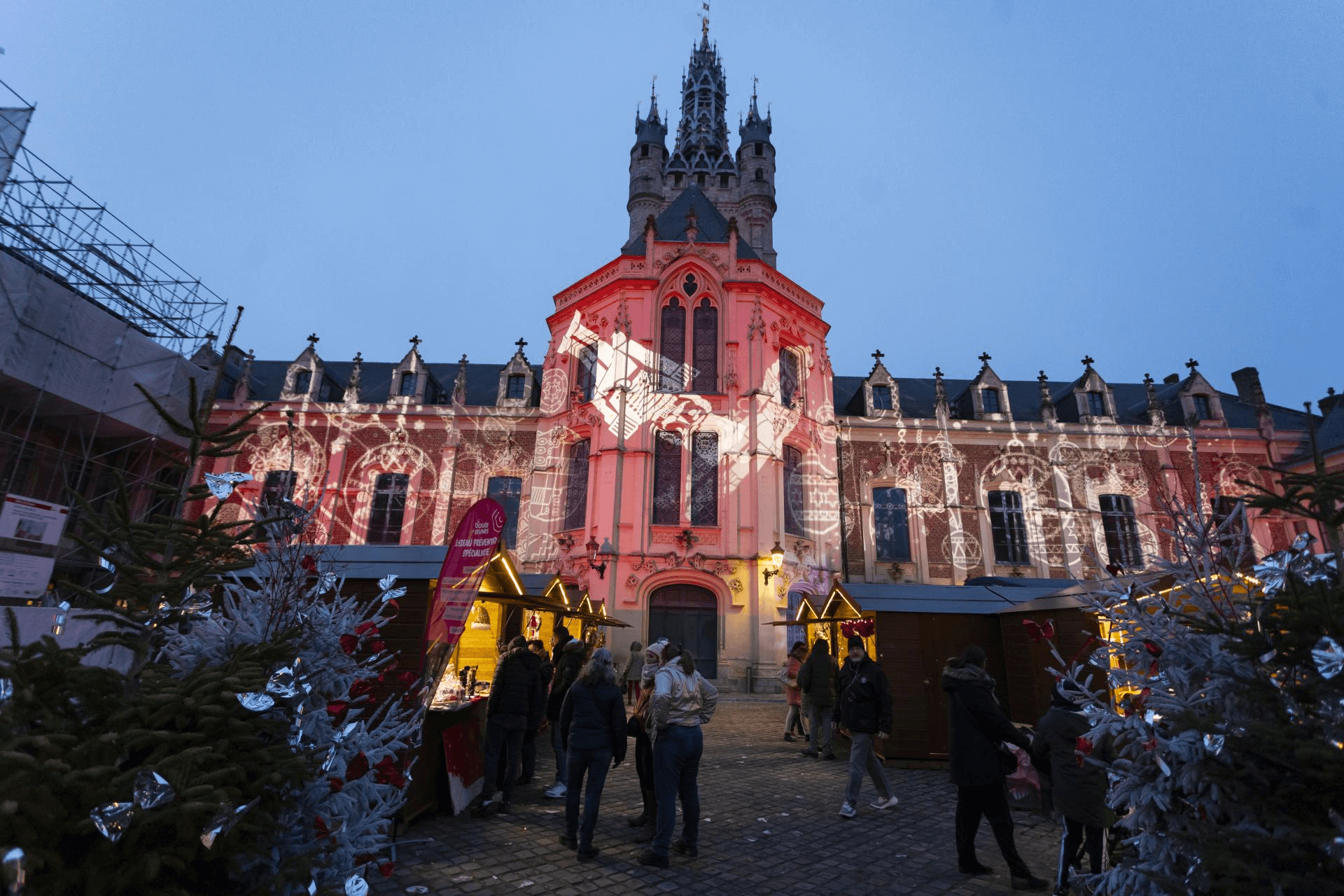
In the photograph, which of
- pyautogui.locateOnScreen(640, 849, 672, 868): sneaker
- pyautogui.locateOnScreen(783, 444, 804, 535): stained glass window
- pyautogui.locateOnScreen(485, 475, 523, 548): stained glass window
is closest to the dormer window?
pyautogui.locateOnScreen(783, 444, 804, 535): stained glass window

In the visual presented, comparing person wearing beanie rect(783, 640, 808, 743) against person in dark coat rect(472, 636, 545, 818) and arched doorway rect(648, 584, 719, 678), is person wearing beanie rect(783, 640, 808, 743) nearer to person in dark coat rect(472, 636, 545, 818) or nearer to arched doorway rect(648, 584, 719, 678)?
person in dark coat rect(472, 636, 545, 818)

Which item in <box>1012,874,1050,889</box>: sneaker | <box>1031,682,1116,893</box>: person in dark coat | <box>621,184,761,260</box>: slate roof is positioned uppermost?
<box>621,184,761,260</box>: slate roof

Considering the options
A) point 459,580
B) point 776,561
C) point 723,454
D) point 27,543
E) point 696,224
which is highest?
point 696,224

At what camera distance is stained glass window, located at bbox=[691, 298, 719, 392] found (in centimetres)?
2250

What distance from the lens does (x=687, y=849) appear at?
577cm

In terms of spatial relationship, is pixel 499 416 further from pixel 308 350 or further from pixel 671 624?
pixel 671 624

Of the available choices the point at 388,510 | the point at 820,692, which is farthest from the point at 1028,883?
the point at 388,510

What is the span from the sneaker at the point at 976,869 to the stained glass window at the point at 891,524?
19.8 m

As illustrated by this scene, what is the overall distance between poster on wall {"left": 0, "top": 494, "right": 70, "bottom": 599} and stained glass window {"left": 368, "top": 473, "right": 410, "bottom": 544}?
29.7 feet

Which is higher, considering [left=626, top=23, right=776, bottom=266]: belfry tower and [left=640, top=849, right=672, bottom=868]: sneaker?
[left=626, top=23, right=776, bottom=266]: belfry tower

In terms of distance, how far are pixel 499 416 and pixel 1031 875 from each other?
2354 centimetres

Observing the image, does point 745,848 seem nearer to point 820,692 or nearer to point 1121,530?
point 820,692

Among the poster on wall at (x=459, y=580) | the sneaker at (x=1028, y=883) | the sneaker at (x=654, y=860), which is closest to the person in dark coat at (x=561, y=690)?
the poster on wall at (x=459, y=580)

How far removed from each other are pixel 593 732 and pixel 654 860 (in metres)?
1.18
